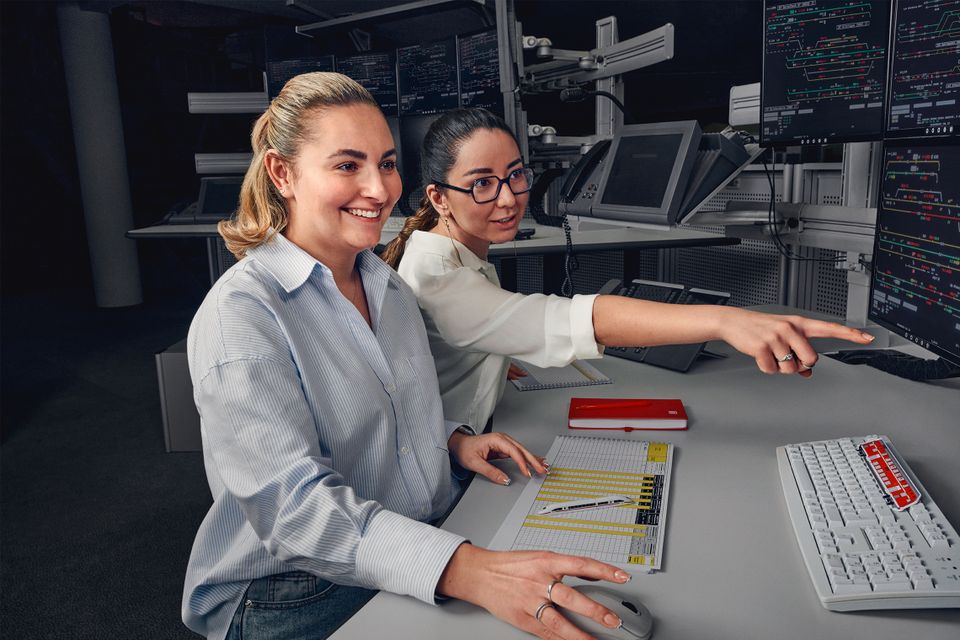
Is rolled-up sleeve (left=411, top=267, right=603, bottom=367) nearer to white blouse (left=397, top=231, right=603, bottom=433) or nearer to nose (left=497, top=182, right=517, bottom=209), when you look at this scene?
white blouse (left=397, top=231, right=603, bottom=433)

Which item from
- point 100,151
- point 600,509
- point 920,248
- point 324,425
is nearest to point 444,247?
point 324,425

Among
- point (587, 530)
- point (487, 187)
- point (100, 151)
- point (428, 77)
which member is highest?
point (428, 77)

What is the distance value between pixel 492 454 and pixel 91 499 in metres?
2.12

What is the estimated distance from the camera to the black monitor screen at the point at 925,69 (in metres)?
1.10

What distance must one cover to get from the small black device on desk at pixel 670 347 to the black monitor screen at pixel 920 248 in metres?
0.33

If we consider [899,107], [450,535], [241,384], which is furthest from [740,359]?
[241,384]

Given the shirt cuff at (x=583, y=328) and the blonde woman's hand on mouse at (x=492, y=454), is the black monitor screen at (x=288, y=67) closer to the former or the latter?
the shirt cuff at (x=583, y=328)

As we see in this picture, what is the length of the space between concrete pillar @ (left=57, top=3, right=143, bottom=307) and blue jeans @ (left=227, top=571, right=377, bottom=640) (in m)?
5.42

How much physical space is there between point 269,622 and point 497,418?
0.50 metres

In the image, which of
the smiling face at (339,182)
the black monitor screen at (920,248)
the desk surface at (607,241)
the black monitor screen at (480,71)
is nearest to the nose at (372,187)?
the smiling face at (339,182)

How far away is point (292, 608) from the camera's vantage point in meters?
→ 0.94

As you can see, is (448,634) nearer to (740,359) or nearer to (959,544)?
(959,544)

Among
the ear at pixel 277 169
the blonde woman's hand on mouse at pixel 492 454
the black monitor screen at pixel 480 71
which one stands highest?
the black monitor screen at pixel 480 71

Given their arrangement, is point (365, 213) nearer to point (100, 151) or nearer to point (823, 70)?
point (823, 70)
